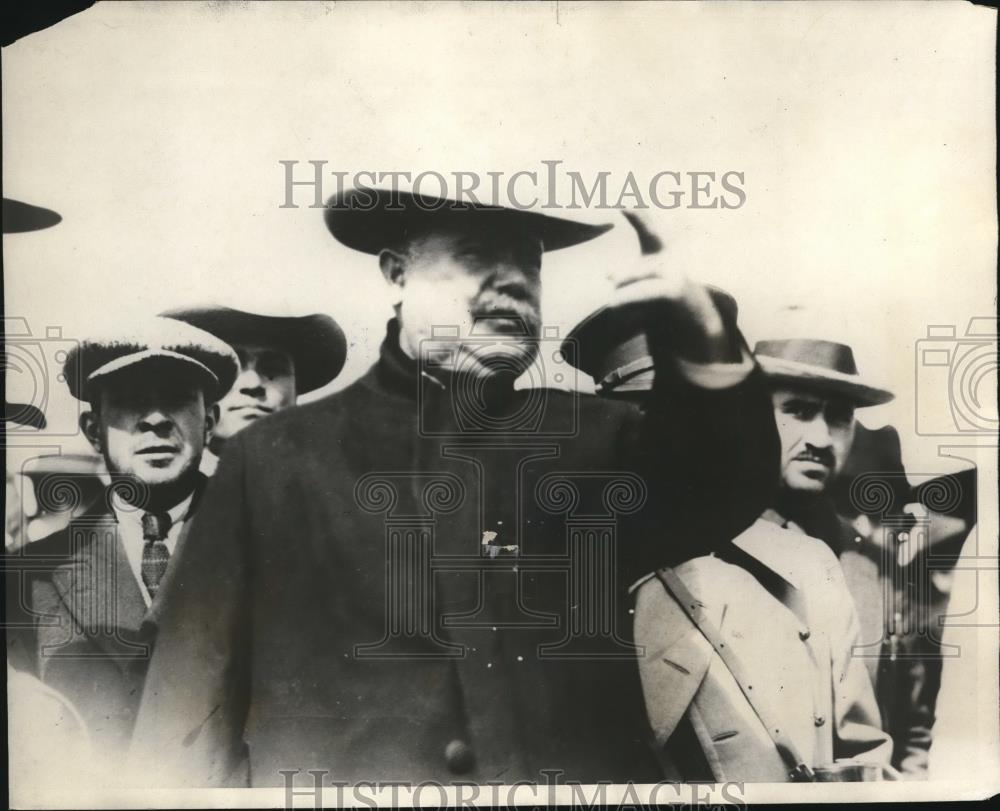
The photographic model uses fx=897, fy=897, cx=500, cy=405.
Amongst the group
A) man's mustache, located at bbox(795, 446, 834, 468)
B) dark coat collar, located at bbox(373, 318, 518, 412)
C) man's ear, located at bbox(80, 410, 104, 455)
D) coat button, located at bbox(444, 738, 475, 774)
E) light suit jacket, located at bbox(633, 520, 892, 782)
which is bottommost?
coat button, located at bbox(444, 738, 475, 774)

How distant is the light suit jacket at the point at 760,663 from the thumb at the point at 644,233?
2.72 feet

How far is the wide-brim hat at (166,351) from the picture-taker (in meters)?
2.48

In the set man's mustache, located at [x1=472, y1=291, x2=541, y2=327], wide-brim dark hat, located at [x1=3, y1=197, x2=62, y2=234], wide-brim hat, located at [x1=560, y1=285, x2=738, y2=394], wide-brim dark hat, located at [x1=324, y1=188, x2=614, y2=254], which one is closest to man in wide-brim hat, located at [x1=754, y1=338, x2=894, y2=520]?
wide-brim hat, located at [x1=560, y1=285, x2=738, y2=394]

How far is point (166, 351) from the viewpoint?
2.48 metres

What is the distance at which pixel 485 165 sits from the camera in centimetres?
247

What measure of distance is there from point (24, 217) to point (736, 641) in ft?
7.56

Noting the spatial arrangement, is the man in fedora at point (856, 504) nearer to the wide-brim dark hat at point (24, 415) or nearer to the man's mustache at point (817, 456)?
the man's mustache at point (817, 456)

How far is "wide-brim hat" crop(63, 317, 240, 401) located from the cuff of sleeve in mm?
1245

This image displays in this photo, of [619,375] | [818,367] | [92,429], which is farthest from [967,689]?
[92,429]

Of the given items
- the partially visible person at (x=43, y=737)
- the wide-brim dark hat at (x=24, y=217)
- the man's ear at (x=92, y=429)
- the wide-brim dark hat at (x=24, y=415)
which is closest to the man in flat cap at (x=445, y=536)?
the partially visible person at (x=43, y=737)

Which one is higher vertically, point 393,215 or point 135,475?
point 393,215

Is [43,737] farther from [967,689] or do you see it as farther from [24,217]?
[967,689]

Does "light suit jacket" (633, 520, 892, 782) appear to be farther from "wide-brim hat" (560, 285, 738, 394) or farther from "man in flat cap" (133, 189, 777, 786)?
"wide-brim hat" (560, 285, 738, 394)

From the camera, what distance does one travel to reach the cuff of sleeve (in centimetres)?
249
